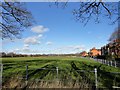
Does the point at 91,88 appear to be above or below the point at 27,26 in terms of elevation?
below

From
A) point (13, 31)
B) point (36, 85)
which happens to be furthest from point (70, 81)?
point (13, 31)

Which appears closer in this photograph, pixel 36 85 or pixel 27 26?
pixel 36 85

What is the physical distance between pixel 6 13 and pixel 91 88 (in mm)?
9574

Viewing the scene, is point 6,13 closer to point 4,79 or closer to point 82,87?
point 4,79

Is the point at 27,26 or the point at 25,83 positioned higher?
the point at 27,26

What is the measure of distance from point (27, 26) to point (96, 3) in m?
8.95

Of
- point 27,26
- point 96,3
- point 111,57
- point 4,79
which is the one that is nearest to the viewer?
point 96,3

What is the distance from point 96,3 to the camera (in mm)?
10539

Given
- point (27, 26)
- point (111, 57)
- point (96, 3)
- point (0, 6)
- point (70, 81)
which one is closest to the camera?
point (96, 3)

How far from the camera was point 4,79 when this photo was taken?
12648 millimetres

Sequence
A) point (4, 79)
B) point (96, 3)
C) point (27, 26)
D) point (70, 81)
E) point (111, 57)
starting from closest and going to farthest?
point (96, 3), point (70, 81), point (4, 79), point (27, 26), point (111, 57)

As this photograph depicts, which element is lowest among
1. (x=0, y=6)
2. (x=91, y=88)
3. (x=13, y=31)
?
(x=91, y=88)

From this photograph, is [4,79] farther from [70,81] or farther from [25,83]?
[70,81]

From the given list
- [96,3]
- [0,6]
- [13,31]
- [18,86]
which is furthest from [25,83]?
[13,31]
